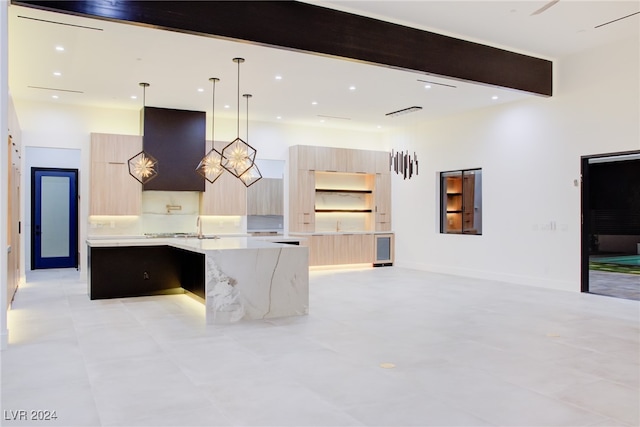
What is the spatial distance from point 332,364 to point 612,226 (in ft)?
43.9

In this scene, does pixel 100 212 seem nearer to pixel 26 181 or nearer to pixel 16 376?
pixel 26 181

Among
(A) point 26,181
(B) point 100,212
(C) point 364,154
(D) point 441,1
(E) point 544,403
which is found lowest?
(E) point 544,403

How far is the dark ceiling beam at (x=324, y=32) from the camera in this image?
4902 millimetres

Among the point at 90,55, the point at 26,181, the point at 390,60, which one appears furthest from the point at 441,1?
the point at 26,181

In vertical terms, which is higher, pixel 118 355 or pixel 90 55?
pixel 90 55

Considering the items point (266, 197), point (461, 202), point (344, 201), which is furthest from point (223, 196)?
point (461, 202)

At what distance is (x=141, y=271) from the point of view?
7.70 meters

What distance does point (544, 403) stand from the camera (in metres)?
3.38

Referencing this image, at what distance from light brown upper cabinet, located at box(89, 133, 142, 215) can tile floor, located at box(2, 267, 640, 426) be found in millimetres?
2959

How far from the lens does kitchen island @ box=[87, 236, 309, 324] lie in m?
5.86

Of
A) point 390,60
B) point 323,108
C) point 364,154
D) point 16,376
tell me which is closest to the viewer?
point 16,376

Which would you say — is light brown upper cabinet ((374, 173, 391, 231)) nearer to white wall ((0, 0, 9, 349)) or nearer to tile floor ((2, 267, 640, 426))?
tile floor ((2, 267, 640, 426))

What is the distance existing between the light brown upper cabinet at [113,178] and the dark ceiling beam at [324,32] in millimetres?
5521

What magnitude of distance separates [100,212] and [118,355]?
5.94 meters
